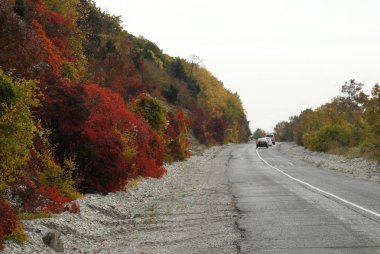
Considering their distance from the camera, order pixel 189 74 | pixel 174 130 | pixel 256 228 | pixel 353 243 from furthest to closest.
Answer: pixel 189 74 < pixel 174 130 < pixel 256 228 < pixel 353 243

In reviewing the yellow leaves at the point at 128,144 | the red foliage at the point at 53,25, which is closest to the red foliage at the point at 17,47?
the yellow leaves at the point at 128,144

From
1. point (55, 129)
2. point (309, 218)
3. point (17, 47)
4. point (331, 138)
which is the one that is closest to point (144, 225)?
point (309, 218)

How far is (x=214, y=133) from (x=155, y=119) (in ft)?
152

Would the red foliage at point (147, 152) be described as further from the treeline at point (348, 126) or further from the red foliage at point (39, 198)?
the treeline at point (348, 126)

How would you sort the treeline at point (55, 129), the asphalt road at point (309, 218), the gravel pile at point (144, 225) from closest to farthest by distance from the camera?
the asphalt road at point (309, 218), the gravel pile at point (144, 225), the treeline at point (55, 129)

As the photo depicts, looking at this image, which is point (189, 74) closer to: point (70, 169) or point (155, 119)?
point (155, 119)

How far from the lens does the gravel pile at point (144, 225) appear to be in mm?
9297

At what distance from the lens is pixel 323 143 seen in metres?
53.4


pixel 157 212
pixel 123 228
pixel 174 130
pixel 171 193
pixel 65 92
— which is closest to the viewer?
pixel 123 228

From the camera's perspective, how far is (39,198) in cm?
1184

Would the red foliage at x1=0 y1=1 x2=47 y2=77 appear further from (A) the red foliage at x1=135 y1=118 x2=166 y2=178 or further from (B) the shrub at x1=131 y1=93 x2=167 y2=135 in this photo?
(B) the shrub at x1=131 y1=93 x2=167 y2=135

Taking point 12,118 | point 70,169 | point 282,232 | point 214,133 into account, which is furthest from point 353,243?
point 214,133

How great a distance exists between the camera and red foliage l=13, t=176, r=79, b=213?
37.3ft

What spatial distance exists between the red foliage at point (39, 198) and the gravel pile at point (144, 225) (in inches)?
13.6
